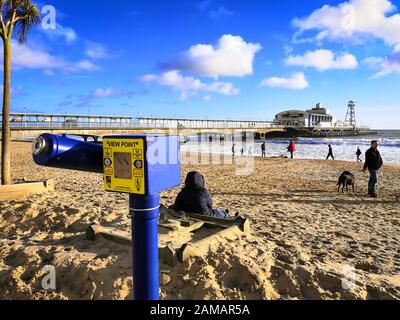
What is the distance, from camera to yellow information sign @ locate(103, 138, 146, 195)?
1.65 meters

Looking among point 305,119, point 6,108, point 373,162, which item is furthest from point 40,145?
point 305,119

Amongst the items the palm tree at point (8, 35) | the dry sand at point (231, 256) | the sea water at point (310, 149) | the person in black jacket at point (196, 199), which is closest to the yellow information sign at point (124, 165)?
the dry sand at point (231, 256)

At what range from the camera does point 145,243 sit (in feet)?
5.66

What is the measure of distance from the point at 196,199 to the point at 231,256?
189 cm

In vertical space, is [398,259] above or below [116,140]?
below

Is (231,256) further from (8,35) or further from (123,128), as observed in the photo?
(123,128)

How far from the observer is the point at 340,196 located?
10.2m

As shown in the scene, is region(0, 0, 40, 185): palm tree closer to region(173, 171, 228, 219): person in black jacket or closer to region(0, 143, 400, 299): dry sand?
region(0, 143, 400, 299): dry sand

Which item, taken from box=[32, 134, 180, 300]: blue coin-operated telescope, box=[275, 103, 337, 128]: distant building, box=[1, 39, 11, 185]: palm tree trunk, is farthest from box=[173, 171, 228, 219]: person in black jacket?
box=[275, 103, 337, 128]: distant building
